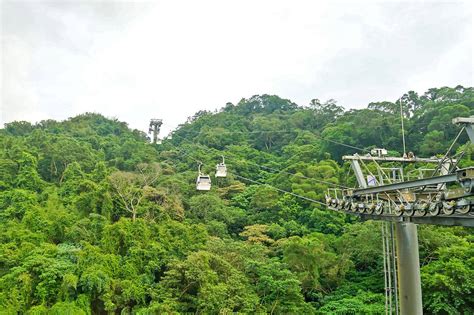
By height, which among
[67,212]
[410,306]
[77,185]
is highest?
[77,185]

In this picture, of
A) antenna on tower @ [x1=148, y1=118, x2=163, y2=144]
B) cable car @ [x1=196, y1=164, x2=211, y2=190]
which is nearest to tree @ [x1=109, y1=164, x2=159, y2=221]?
cable car @ [x1=196, y1=164, x2=211, y2=190]

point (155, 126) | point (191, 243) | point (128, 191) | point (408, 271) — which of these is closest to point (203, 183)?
point (191, 243)

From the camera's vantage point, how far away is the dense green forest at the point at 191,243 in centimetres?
1407

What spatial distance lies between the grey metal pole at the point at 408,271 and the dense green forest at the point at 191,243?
3.33 m

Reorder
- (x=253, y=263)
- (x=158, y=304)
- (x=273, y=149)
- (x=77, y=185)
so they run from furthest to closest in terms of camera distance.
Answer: (x=273, y=149), (x=77, y=185), (x=253, y=263), (x=158, y=304)

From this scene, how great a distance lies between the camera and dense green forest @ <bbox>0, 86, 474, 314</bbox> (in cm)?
1407

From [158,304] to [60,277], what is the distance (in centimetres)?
369

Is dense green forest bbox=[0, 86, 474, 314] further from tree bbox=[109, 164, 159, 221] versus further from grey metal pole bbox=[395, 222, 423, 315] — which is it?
grey metal pole bbox=[395, 222, 423, 315]

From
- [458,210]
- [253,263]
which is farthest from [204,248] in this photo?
[458,210]

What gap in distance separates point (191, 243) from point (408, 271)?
9441mm

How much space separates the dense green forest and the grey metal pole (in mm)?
3328

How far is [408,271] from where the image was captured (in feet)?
36.2

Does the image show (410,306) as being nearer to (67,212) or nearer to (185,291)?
(185,291)

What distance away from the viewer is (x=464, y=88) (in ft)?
124
